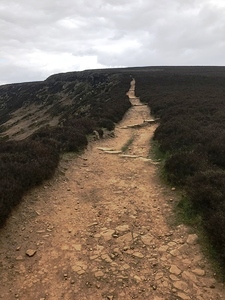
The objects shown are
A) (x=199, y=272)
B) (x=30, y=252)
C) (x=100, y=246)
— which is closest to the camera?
(x=199, y=272)

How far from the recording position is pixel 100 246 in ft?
24.1

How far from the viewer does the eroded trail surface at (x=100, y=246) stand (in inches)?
235

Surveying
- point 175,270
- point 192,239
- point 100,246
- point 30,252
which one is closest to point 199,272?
point 175,270

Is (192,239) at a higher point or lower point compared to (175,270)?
higher

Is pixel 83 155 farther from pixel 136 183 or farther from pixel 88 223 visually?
pixel 88 223

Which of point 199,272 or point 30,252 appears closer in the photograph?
point 199,272

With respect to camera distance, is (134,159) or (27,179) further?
(134,159)

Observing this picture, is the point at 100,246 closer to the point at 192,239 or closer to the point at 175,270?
the point at 175,270

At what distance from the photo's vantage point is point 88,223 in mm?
8445

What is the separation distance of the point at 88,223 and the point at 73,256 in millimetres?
1575

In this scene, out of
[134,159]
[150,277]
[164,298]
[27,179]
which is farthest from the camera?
[134,159]

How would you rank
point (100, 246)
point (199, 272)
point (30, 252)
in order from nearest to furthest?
1. point (199, 272)
2. point (30, 252)
3. point (100, 246)

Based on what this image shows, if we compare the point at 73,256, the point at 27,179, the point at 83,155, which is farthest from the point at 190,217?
the point at 83,155

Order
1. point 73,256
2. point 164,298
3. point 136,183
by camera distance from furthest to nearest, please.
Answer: point 136,183 < point 73,256 < point 164,298
